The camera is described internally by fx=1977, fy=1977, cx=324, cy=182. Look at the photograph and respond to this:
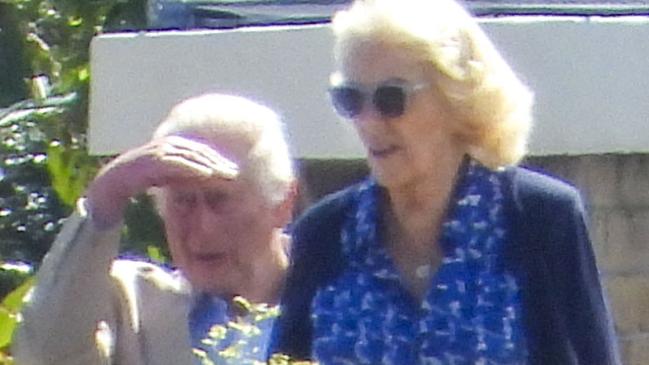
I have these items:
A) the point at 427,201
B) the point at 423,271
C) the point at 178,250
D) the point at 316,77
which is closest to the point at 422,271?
the point at 423,271

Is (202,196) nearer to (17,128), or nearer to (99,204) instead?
(99,204)

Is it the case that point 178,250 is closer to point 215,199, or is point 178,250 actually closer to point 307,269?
point 215,199

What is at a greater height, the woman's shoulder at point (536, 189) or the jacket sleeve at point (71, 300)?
the woman's shoulder at point (536, 189)

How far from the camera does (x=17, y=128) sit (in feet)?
21.3

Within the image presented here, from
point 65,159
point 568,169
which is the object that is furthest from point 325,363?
point 65,159

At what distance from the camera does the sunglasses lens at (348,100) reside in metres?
3.42

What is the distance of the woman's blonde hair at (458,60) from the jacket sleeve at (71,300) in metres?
0.55

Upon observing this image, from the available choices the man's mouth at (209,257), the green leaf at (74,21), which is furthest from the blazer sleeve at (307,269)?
the green leaf at (74,21)

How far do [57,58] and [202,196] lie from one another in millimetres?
3363

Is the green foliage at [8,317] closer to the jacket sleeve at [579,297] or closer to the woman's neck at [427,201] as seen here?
the woman's neck at [427,201]

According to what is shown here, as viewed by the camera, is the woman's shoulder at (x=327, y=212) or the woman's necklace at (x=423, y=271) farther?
the woman's shoulder at (x=327, y=212)

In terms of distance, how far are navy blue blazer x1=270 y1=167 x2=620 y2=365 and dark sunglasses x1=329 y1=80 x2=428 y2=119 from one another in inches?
10.4

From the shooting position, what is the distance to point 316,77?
15.2 feet

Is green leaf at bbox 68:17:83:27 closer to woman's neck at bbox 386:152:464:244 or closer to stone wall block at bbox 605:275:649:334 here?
stone wall block at bbox 605:275:649:334
